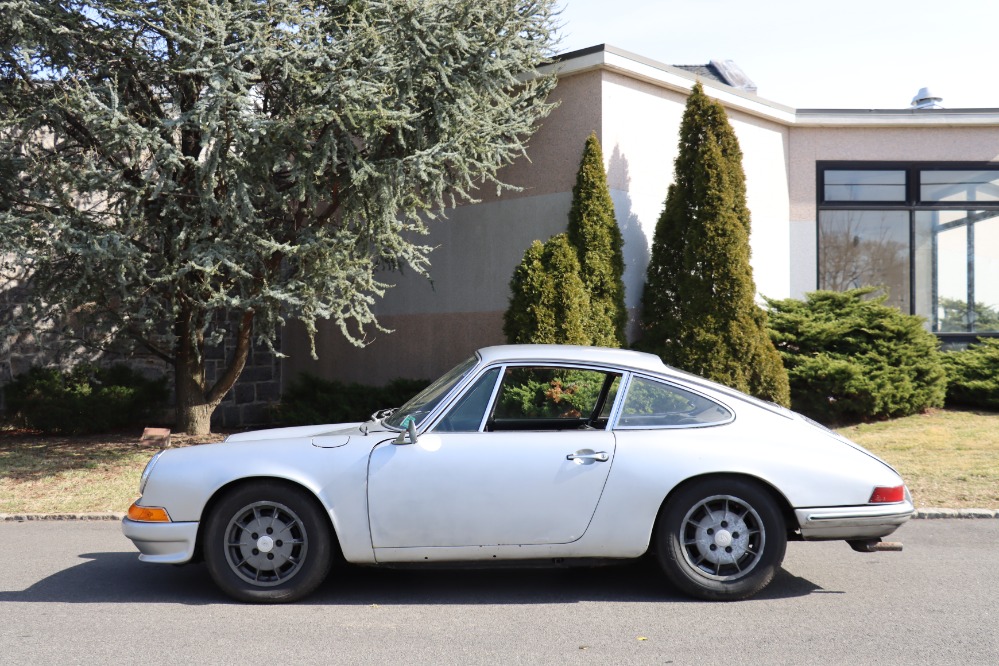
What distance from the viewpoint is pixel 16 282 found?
43.2 ft

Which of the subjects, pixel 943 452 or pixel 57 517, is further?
pixel 943 452

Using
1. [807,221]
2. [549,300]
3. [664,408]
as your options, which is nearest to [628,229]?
[549,300]

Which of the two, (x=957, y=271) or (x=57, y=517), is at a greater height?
(x=957, y=271)

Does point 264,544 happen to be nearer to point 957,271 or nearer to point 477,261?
point 477,261

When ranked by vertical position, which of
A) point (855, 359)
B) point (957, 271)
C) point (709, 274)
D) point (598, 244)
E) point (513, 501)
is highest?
point (598, 244)

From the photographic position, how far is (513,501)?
5191mm

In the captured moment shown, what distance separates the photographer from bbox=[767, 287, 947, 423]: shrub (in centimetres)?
1178

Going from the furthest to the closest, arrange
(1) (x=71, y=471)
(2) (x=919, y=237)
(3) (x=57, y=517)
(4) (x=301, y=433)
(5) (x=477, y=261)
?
(2) (x=919, y=237)
(5) (x=477, y=261)
(1) (x=71, y=471)
(3) (x=57, y=517)
(4) (x=301, y=433)

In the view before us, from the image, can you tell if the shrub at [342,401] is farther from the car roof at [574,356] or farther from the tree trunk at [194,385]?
the car roof at [574,356]

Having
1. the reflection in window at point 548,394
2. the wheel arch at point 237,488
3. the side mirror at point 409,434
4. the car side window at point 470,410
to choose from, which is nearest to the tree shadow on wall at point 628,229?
the reflection in window at point 548,394

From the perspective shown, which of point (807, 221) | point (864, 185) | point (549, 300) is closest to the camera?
point (549, 300)

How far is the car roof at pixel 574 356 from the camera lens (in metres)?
5.58

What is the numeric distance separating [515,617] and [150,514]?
2147mm

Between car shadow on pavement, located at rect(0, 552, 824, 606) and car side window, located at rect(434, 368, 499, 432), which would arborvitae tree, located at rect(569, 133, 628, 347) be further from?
car side window, located at rect(434, 368, 499, 432)
